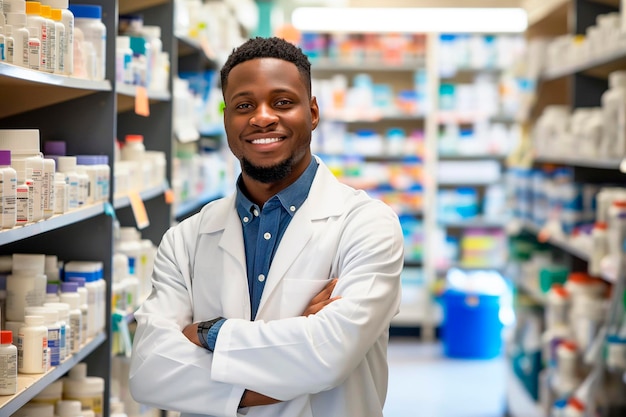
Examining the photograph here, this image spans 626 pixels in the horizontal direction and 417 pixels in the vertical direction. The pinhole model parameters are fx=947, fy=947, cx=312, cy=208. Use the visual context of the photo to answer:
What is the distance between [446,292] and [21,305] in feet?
20.2

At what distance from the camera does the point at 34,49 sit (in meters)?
2.42

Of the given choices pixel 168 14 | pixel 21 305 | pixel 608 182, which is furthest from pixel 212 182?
pixel 21 305

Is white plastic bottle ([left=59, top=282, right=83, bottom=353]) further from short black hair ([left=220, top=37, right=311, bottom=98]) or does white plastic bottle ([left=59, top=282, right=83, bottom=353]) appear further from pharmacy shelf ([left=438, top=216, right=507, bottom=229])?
pharmacy shelf ([left=438, top=216, right=507, bottom=229])

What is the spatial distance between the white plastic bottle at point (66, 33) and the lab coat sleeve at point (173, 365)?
75 centimetres

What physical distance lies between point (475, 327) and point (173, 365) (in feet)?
20.7

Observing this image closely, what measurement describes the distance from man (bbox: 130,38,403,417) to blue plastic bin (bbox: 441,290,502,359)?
6027 millimetres

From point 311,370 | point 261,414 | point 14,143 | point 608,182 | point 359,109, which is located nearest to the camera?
point 311,370

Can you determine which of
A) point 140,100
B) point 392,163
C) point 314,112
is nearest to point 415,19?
point 392,163

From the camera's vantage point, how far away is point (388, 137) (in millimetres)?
9234

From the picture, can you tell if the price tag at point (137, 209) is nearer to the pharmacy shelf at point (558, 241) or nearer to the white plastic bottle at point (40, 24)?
the white plastic bottle at point (40, 24)

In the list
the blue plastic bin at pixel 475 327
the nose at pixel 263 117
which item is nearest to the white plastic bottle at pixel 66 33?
the nose at pixel 263 117

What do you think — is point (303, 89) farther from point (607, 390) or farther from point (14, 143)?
point (607, 390)

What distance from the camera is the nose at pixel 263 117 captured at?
7.17ft

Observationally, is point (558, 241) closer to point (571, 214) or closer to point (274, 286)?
point (571, 214)
